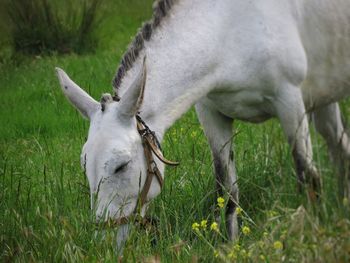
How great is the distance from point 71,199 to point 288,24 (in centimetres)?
174

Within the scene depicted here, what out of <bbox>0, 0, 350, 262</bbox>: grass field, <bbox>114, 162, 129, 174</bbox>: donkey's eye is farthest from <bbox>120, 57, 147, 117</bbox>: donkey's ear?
<bbox>0, 0, 350, 262</bbox>: grass field

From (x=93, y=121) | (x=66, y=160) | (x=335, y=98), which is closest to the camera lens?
(x=93, y=121)

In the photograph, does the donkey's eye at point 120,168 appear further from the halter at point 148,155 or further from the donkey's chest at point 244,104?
the donkey's chest at point 244,104

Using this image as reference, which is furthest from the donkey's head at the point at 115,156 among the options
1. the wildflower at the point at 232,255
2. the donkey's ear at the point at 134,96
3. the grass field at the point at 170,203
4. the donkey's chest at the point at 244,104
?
the wildflower at the point at 232,255

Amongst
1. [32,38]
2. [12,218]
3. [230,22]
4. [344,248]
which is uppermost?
[32,38]

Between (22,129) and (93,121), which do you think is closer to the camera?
(93,121)

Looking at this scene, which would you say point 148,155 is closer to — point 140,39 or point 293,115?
point 140,39

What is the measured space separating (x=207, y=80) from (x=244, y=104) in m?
0.33

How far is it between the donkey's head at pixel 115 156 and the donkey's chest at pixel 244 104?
2.50 ft

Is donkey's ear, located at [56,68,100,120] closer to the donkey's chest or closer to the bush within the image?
the donkey's chest

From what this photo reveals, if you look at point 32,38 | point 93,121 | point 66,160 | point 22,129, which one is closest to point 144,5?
point 32,38

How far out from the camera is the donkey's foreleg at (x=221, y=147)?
6156 millimetres

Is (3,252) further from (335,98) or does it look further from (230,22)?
(335,98)

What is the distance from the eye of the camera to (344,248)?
368 cm
